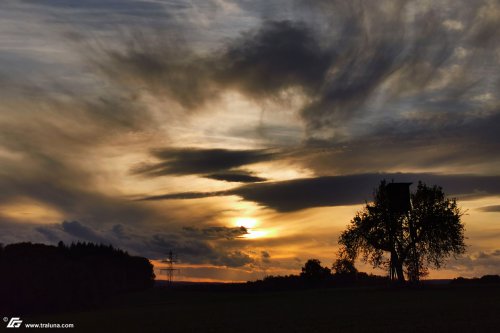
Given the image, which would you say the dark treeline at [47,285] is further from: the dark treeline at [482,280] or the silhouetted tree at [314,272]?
the dark treeline at [482,280]

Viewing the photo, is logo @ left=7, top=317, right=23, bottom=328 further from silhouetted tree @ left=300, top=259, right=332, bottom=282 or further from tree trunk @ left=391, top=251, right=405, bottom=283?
silhouetted tree @ left=300, top=259, right=332, bottom=282

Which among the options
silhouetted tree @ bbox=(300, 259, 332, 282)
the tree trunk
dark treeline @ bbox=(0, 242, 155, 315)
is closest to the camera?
the tree trunk

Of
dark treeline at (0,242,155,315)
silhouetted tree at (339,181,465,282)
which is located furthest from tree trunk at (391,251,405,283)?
dark treeline at (0,242,155,315)

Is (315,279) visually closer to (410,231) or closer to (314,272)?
(314,272)

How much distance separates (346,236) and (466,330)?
176 ft

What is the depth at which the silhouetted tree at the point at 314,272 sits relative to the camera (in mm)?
121188

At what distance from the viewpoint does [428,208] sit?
81125mm

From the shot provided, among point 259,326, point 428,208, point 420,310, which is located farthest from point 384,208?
point 259,326

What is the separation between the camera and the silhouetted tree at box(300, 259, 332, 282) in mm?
121188

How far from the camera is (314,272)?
400 ft

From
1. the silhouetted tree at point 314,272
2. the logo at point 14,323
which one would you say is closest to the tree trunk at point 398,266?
the silhouetted tree at point 314,272

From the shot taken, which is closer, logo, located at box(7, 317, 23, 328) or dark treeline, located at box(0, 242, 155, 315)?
logo, located at box(7, 317, 23, 328)

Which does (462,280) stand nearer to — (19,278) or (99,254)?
(19,278)

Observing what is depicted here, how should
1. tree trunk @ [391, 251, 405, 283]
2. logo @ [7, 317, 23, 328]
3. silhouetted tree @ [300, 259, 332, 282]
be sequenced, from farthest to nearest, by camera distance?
silhouetted tree @ [300, 259, 332, 282] < tree trunk @ [391, 251, 405, 283] < logo @ [7, 317, 23, 328]
